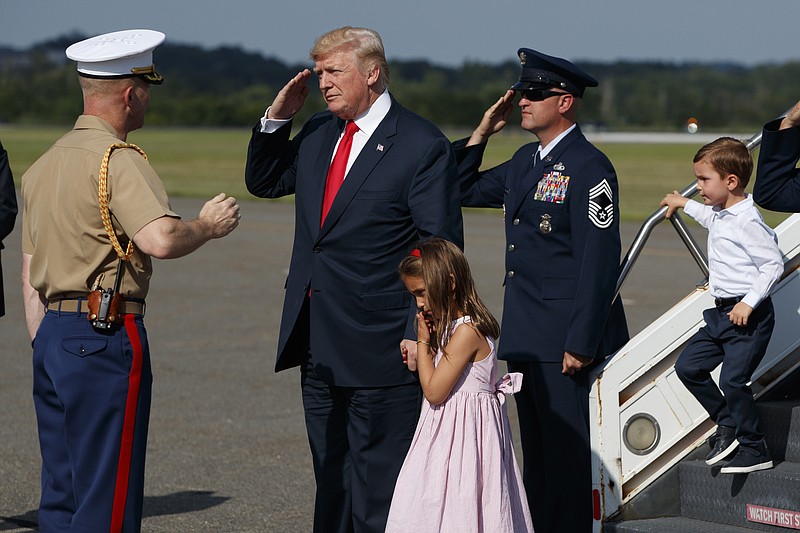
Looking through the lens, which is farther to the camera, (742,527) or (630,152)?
(630,152)

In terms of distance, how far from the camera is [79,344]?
4.00 metres

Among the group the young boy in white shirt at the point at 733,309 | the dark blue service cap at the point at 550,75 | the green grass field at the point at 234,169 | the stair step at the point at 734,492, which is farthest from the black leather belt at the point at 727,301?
the green grass field at the point at 234,169

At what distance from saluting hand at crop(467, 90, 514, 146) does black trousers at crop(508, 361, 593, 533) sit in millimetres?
1023

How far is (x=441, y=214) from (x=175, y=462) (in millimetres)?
3268

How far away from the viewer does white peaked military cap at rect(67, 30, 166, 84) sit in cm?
404

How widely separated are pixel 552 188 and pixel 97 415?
6.29ft

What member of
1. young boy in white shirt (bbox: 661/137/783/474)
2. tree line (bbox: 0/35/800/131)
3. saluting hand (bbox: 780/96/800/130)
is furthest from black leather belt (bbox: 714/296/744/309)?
tree line (bbox: 0/35/800/131)

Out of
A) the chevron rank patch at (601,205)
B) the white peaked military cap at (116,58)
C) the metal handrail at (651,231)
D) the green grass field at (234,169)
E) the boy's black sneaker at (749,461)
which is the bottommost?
the green grass field at (234,169)

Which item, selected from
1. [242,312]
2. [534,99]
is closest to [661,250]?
[242,312]

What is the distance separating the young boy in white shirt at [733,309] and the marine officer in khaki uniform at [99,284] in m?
1.86

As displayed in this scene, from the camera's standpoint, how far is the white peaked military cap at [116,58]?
404 centimetres

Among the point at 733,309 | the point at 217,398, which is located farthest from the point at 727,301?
the point at 217,398

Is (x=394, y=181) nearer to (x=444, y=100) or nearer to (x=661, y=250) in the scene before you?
(x=661, y=250)

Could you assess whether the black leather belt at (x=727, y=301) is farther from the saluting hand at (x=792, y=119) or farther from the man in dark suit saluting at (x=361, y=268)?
the man in dark suit saluting at (x=361, y=268)
